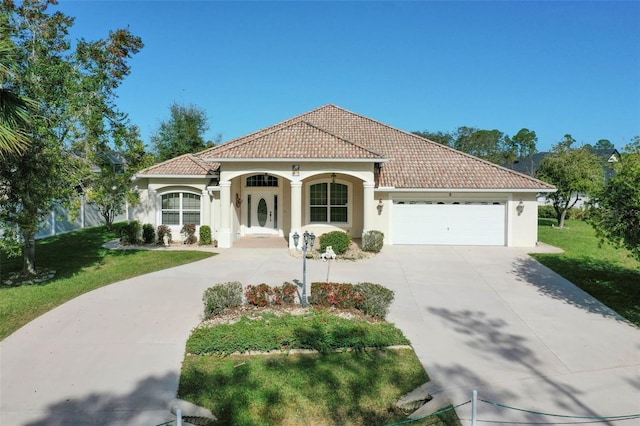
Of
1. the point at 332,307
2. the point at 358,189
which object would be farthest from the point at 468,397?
the point at 358,189

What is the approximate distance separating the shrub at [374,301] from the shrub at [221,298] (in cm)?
277

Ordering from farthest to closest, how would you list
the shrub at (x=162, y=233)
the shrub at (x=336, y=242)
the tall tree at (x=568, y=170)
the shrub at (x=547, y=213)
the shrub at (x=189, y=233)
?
the shrub at (x=547, y=213) → the tall tree at (x=568, y=170) → the shrub at (x=189, y=233) → the shrub at (x=162, y=233) → the shrub at (x=336, y=242)

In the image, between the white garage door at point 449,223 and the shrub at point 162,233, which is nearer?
the white garage door at point 449,223

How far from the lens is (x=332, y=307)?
8.75 meters

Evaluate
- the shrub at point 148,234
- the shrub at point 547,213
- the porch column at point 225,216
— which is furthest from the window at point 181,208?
the shrub at point 547,213

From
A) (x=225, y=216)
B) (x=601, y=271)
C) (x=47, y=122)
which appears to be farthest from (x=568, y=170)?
(x=47, y=122)

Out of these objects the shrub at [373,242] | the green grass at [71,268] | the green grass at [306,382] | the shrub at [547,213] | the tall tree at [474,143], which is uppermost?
the tall tree at [474,143]

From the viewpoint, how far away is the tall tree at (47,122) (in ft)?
33.2

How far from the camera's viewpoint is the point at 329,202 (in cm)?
1878

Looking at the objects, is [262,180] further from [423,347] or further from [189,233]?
[423,347]

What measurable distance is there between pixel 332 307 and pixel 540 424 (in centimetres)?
467

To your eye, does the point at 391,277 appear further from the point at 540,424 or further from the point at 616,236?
the point at 540,424

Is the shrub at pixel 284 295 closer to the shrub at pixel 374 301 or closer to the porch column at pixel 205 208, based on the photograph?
the shrub at pixel 374 301

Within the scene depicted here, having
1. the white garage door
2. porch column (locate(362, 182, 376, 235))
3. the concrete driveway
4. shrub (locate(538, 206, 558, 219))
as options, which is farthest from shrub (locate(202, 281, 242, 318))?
shrub (locate(538, 206, 558, 219))
